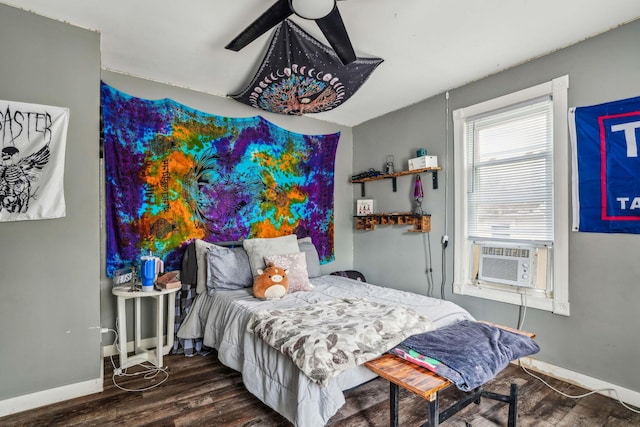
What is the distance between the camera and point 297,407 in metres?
1.60

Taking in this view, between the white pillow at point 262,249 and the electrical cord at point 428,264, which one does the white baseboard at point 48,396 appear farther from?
the electrical cord at point 428,264

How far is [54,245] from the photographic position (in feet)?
6.91

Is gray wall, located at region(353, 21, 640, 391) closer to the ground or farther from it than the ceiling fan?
closer to the ground

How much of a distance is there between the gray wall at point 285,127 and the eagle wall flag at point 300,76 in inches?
7.3

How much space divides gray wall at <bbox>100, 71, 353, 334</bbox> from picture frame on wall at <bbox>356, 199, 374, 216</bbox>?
232 millimetres

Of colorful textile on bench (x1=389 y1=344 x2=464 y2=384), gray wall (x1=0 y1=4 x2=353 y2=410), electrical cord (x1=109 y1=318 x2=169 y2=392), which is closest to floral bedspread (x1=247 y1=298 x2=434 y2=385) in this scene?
colorful textile on bench (x1=389 y1=344 x2=464 y2=384)

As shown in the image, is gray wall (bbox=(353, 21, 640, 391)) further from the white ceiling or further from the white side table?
the white side table

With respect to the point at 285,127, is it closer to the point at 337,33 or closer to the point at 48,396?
the point at 337,33

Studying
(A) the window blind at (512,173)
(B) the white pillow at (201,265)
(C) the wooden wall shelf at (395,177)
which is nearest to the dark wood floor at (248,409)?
(B) the white pillow at (201,265)

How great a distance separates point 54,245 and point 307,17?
2.17 metres

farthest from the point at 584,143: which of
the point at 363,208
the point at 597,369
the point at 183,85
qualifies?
the point at 183,85

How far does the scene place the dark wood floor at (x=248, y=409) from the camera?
1901 millimetres

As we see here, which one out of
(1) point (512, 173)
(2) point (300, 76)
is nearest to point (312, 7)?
(2) point (300, 76)

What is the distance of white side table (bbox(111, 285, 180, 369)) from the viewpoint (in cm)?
246
